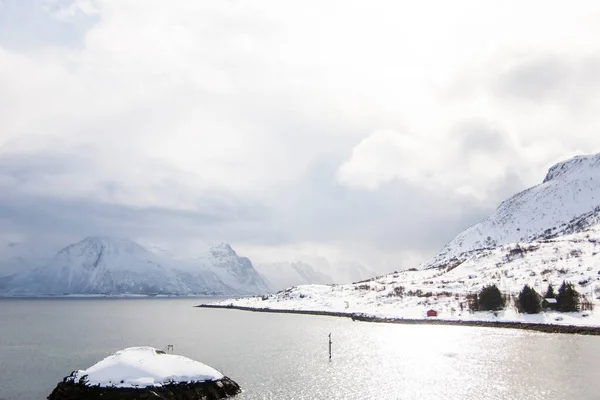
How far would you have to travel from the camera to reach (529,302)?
138375 mm

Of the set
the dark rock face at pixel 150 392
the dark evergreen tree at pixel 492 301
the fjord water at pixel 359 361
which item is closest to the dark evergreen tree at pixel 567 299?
the dark evergreen tree at pixel 492 301

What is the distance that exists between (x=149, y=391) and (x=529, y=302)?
400 ft

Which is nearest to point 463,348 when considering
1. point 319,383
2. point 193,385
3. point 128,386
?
point 319,383

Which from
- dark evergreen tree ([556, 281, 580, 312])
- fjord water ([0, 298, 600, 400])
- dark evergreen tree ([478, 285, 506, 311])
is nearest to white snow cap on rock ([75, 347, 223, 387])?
fjord water ([0, 298, 600, 400])

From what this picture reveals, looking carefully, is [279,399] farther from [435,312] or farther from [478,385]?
[435,312]

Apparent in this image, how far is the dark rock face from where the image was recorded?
46.8 m

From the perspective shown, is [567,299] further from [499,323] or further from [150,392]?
[150,392]

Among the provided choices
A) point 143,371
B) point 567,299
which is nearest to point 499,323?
point 567,299

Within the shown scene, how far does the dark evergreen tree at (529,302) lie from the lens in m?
138

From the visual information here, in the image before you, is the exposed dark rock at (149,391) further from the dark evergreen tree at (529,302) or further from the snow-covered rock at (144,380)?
the dark evergreen tree at (529,302)

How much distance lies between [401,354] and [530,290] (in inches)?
3004

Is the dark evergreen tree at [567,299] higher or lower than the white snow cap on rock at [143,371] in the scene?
higher

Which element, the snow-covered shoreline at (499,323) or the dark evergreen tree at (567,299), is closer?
the snow-covered shoreline at (499,323)

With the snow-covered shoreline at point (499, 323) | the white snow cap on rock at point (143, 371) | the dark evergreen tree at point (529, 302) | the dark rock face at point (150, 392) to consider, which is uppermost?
the dark evergreen tree at point (529, 302)
